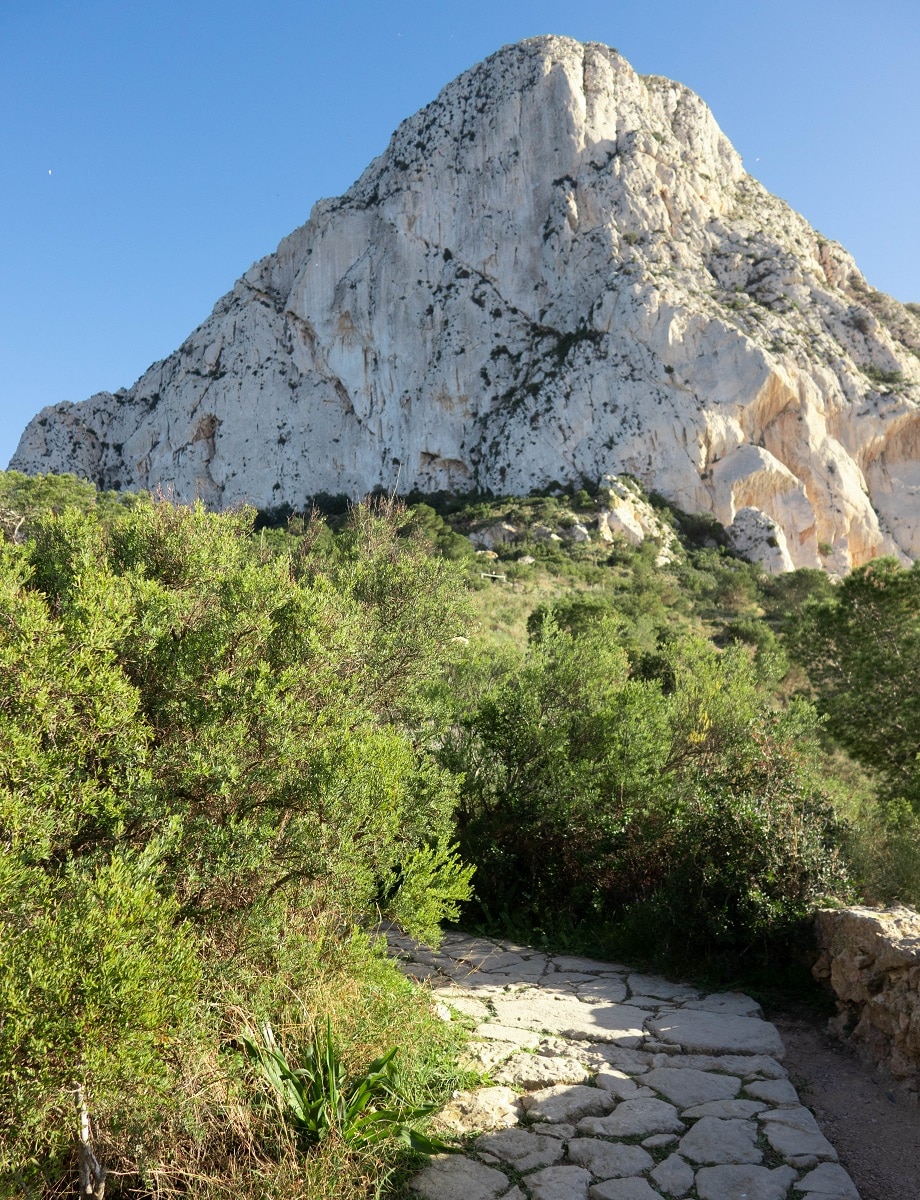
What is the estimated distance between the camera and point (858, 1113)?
391cm

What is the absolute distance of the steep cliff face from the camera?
4144cm

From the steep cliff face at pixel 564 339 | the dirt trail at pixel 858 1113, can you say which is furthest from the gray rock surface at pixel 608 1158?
the steep cliff face at pixel 564 339

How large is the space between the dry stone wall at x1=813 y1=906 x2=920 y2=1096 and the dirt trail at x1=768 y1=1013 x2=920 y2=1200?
0.41 ft

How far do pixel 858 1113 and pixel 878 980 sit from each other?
855 millimetres

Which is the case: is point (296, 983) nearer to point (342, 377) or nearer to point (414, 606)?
point (414, 606)

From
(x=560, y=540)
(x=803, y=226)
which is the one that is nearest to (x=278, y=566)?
(x=560, y=540)

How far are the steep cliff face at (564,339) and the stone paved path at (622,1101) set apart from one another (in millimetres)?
37534

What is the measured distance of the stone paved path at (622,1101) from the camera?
3232mm

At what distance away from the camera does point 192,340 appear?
199ft

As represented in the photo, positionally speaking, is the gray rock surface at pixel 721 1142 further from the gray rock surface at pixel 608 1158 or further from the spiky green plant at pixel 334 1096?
the spiky green plant at pixel 334 1096

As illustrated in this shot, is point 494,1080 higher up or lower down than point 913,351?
lower down

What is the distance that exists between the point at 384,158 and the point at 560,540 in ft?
119

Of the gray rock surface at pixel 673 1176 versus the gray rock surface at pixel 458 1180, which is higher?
the gray rock surface at pixel 673 1176

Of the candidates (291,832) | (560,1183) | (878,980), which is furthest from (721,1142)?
(291,832)
